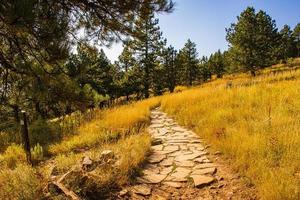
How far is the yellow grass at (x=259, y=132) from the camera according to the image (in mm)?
3680

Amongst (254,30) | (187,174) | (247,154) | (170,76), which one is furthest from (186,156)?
(170,76)

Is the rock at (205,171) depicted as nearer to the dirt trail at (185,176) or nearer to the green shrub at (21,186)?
the dirt trail at (185,176)

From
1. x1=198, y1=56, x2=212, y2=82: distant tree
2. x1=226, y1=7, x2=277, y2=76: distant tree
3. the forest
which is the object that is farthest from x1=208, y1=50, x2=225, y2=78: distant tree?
the forest

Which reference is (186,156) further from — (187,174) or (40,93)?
(40,93)

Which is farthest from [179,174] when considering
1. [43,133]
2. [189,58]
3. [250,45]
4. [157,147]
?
[189,58]

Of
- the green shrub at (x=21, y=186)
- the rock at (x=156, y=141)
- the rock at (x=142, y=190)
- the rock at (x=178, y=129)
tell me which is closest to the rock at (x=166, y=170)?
the rock at (x=142, y=190)

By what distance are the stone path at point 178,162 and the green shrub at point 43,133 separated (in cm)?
293

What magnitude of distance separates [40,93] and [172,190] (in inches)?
92.2

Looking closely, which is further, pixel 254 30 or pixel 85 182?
pixel 254 30

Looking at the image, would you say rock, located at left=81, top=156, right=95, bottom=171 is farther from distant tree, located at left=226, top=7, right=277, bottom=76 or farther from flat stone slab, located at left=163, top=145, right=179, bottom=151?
distant tree, located at left=226, top=7, right=277, bottom=76

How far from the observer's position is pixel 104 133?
7477mm

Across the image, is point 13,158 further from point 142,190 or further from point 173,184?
point 173,184

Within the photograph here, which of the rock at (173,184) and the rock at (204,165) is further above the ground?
the rock at (204,165)

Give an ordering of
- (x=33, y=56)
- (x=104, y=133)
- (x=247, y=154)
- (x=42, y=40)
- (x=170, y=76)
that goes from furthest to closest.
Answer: (x=170, y=76)
(x=104, y=133)
(x=247, y=154)
(x=33, y=56)
(x=42, y=40)
